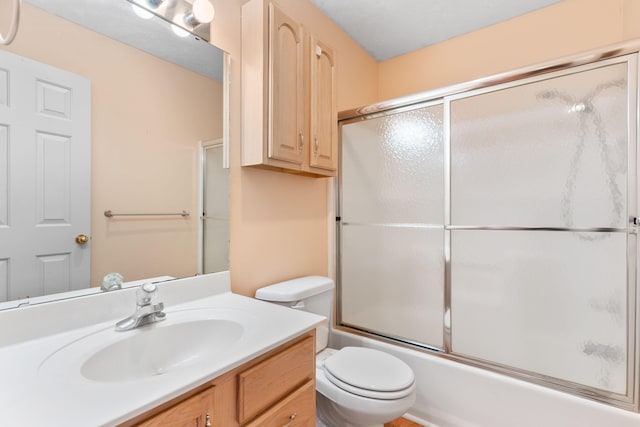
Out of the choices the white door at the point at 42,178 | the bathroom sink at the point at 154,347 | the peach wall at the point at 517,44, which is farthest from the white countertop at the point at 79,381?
the peach wall at the point at 517,44

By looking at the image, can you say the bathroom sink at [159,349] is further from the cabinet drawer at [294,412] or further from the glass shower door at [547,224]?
the glass shower door at [547,224]

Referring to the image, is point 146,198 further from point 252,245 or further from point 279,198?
point 279,198

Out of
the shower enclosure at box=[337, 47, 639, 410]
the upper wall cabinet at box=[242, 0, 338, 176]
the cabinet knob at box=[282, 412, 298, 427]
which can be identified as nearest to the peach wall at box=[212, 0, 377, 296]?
the upper wall cabinet at box=[242, 0, 338, 176]

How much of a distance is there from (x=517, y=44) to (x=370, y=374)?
2.27 metres

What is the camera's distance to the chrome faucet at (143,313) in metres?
0.99

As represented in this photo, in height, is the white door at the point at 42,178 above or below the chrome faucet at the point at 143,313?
above

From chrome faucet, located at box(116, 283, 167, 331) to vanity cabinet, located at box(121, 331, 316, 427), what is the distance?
1.36 ft

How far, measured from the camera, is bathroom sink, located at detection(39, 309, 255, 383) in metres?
0.81

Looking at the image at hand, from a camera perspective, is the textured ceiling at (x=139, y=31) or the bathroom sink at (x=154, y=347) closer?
the bathroom sink at (x=154, y=347)

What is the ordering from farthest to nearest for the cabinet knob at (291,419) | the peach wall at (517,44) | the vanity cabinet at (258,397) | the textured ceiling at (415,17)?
the textured ceiling at (415,17), the peach wall at (517,44), the cabinet knob at (291,419), the vanity cabinet at (258,397)

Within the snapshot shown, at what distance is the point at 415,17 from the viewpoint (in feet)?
6.70

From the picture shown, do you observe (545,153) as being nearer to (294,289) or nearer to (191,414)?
(294,289)

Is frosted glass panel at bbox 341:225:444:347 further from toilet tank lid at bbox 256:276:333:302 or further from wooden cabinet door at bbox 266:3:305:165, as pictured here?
wooden cabinet door at bbox 266:3:305:165

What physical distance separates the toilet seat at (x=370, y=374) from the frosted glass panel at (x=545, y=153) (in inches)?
33.7
